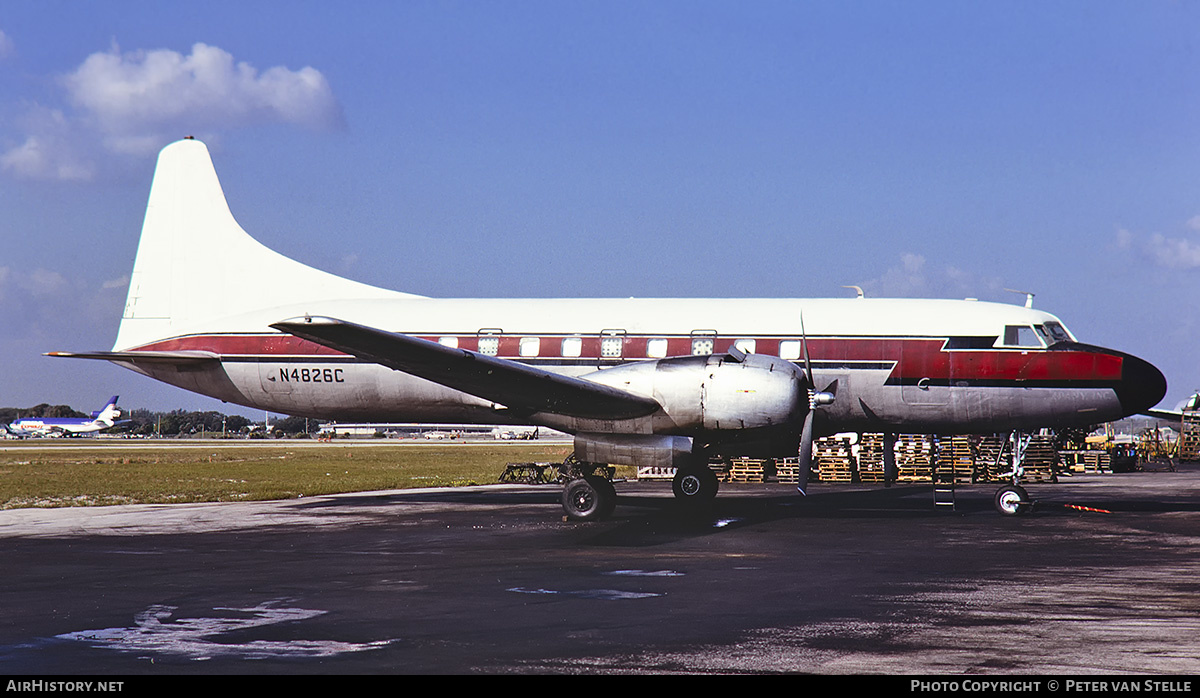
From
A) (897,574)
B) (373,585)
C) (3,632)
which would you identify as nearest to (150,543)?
(373,585)

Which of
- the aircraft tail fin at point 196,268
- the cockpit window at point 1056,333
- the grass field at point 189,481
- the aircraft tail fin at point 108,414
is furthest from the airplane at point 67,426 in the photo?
the cockpit window at point 1056,333

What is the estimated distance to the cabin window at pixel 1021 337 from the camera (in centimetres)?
1970

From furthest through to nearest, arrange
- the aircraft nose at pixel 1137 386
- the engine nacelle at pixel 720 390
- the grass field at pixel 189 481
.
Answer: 1. the grass field at pixel 189 481
2. the aircraft nose at pixel 1137 386
3. the engine nacelle at pixel 720 390

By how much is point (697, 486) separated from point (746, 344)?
365 cm

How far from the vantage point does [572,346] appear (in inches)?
824

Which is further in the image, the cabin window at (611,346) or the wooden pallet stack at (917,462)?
the wooden pallet stack at (917,462)

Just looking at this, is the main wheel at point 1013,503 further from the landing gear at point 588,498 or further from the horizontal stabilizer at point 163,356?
the horizontal stabilizer at point 163,356

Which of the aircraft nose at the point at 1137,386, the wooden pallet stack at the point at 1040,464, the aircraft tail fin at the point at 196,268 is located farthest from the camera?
the wooden pallet stack at the point at 1040,464

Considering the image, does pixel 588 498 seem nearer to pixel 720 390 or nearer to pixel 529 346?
pixel 720 390

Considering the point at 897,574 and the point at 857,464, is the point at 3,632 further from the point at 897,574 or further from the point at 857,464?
the point at 857,464

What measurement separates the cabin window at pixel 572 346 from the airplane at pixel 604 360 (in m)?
0.02

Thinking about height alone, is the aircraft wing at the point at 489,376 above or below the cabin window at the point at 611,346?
below

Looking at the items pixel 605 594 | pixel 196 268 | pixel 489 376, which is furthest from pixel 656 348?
pixel 196 268

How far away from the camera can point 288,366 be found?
21750 millimetres
